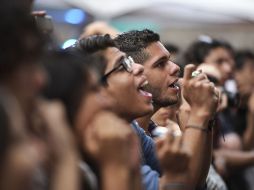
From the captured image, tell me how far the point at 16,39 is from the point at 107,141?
50 cm

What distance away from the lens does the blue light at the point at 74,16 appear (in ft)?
45.9

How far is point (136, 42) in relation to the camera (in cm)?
604

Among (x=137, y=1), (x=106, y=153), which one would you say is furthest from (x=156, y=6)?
(x=106, y=153)

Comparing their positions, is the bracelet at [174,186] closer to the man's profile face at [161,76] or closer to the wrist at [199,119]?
the wrist at [199,119]

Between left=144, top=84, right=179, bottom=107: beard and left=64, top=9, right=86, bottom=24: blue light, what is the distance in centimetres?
808

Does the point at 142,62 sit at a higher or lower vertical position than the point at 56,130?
lower

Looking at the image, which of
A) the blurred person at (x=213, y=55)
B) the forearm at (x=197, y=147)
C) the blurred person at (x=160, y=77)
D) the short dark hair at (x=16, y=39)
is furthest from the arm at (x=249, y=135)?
the short dark hair at (x=16, y=39)

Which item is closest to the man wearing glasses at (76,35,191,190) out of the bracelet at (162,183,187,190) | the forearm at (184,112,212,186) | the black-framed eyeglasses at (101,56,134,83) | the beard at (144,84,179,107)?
the black-framed eyeglasses at (101,56,134,83)

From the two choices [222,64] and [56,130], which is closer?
[56,130]

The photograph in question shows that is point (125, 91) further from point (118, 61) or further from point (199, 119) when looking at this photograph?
point (199, 119)

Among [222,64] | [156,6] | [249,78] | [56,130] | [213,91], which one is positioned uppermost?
[56,130]

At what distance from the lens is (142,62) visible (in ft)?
19.7

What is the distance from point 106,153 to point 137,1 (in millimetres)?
12296

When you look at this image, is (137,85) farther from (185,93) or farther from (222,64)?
(222,64)
